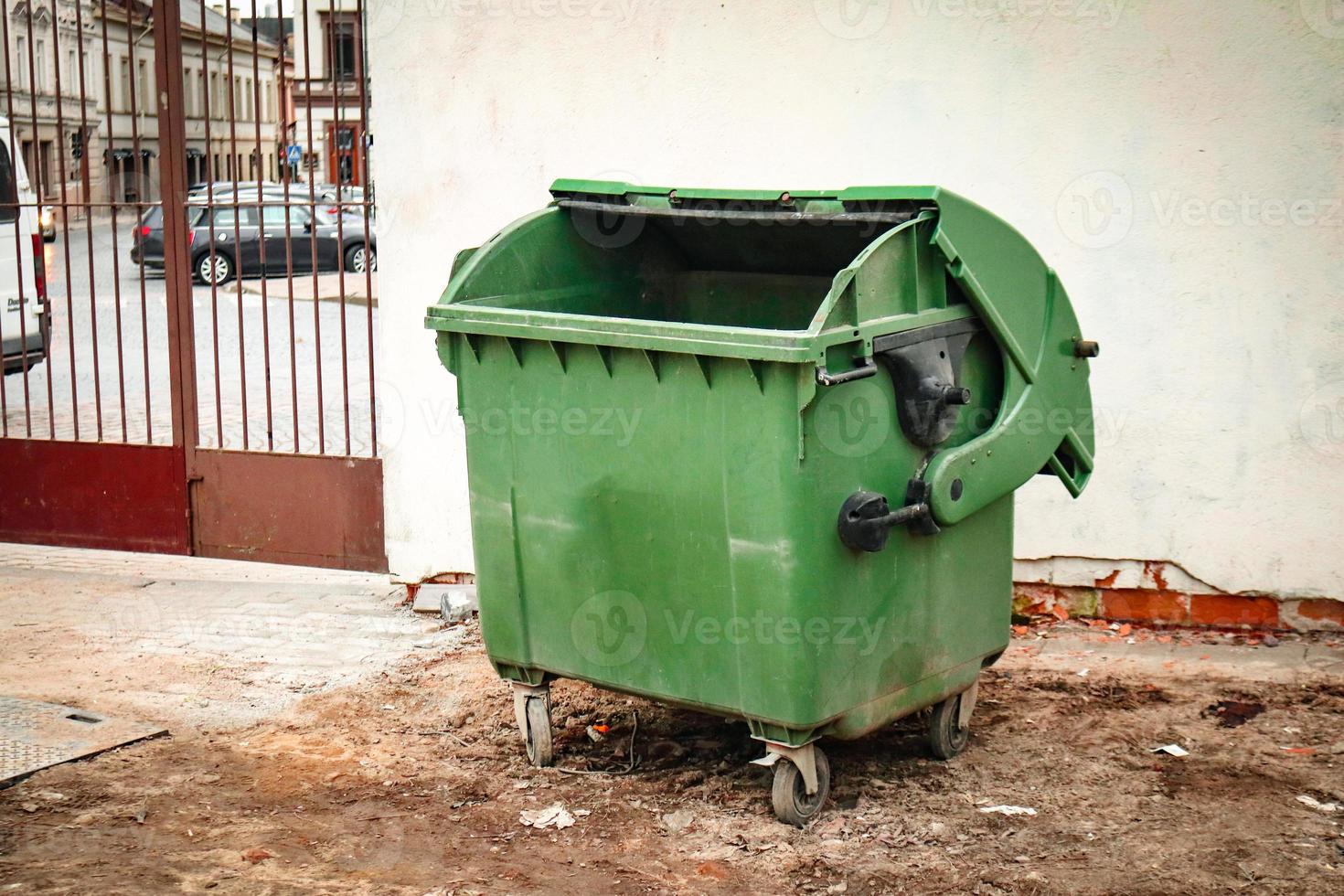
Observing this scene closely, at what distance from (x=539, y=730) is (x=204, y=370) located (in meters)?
9.29

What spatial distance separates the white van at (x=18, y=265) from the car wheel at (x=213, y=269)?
0.76 m

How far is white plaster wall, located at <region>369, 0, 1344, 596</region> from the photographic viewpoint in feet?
17.0

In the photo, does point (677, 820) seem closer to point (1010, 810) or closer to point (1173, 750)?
point (1010, 810)

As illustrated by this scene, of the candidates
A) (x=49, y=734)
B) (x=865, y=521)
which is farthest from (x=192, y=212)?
(x=865, y=521)

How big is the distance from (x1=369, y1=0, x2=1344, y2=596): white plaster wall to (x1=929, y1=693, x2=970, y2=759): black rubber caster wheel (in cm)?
133

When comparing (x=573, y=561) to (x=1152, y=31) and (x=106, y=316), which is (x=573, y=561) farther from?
(x=106, y=316)

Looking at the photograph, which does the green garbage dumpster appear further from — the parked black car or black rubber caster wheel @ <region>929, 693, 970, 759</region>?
the parked black car

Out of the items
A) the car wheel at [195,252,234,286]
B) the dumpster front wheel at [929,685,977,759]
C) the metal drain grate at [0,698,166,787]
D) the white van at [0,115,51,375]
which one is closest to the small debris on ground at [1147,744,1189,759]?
the dumpster front wheel at [929,685,977,759]

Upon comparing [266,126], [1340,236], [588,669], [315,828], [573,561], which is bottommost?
[315,828]

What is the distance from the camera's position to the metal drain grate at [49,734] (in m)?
4.35

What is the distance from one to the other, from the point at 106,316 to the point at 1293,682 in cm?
1301

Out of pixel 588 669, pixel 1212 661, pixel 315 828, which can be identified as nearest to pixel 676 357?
pixel 588 669

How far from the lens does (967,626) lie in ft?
13.9

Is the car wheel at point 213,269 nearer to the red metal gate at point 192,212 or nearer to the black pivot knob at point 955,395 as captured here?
the red metal gate at point 192,212
